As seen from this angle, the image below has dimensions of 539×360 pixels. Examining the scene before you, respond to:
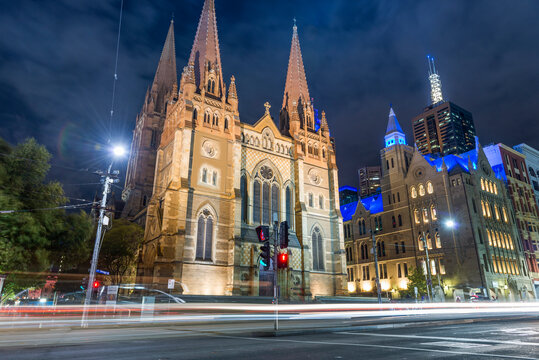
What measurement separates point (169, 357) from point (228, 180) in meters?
29.9

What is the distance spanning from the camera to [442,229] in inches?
1861

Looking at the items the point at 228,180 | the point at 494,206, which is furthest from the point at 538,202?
the point at 228,180

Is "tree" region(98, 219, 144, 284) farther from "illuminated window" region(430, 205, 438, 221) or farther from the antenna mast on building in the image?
the antenna mast on building

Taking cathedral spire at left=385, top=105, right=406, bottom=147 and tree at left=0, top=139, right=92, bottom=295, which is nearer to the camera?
tree at left=0, top=139, right=92, bottom=295

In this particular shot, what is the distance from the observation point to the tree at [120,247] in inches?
1590

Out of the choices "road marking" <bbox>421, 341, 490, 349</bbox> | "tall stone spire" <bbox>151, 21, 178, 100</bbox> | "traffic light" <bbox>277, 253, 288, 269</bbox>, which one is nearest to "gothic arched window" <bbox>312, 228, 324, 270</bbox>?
"traffic light" <bbox>277, 253, 288, 269</bbox>

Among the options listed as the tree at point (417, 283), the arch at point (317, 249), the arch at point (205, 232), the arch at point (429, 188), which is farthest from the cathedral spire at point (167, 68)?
the tree at point (417, 283)

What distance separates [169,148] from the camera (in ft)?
120

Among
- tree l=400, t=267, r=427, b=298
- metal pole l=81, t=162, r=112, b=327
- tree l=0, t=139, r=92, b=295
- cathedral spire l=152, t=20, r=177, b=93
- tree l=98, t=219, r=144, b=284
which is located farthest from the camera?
cathedral spire l=152, t=20, r=177, b=93

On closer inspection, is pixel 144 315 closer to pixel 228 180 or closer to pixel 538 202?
pixel 228 180

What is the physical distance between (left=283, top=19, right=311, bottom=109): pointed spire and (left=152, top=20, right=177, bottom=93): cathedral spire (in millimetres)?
23125

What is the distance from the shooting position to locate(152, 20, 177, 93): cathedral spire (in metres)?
62.9

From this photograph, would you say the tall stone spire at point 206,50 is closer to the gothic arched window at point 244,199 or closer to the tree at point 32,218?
the gothic arched window at point 244,199

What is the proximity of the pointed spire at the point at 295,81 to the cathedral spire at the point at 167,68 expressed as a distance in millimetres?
23125
